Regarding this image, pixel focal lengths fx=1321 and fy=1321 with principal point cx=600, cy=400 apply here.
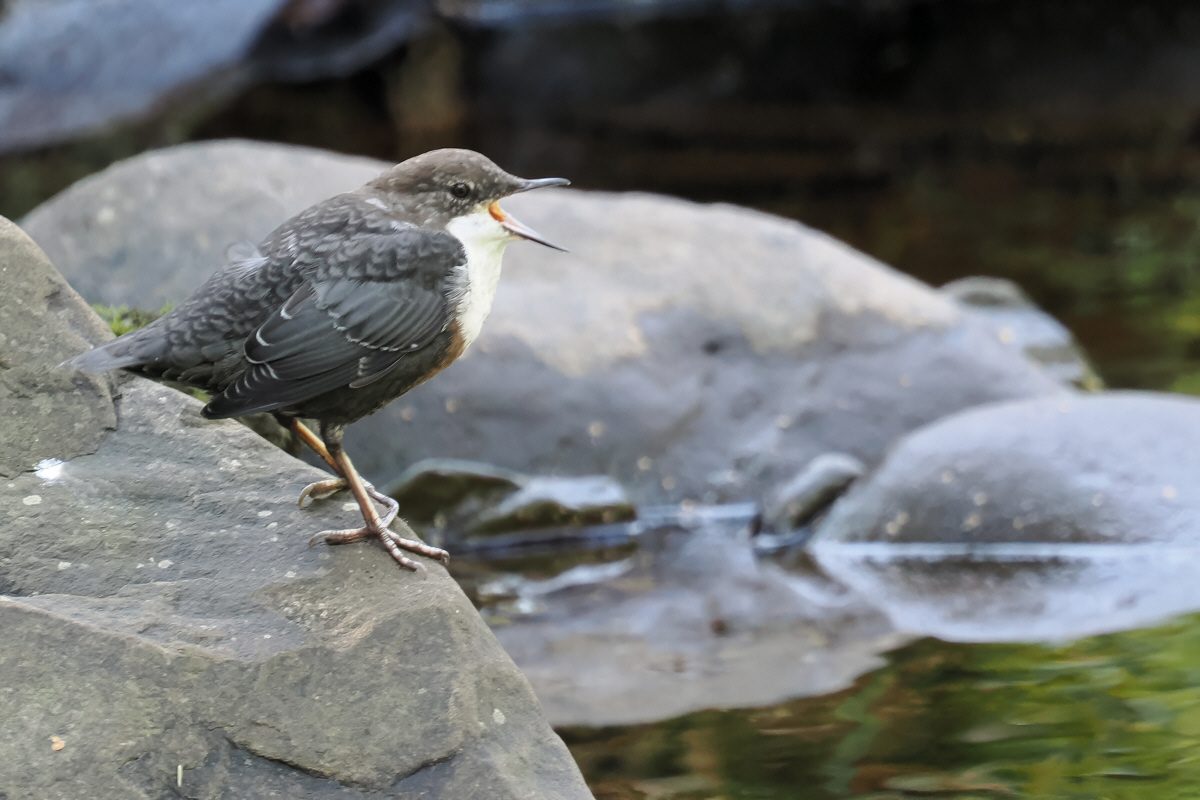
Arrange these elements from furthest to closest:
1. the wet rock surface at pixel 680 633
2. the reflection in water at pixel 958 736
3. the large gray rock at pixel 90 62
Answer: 1. the large gray rock at pixel 90 62
2. the wet rock surface at pixel 680 633
3. the reflection in water at pixel 958 736

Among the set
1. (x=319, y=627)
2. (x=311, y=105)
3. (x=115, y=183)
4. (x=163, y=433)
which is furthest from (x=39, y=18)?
(x=319, y=627)

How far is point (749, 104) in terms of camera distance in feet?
43.7

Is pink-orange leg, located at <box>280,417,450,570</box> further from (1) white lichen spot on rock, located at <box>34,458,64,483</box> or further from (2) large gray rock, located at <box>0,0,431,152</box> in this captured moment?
(2) large gray rock, located at <box>0,0,431,152</box>

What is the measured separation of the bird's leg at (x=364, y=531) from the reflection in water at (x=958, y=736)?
1033mm

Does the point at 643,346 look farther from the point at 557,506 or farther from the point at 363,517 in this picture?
the point at 363,517

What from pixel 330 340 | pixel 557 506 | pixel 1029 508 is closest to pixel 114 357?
pixel 330 340

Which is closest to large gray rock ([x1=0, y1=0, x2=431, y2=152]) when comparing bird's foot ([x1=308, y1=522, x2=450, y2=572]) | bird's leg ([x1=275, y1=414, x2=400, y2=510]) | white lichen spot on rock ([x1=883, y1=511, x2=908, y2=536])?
white lichen spot on rock ([x1=883, y1=511, x2=908, y2=536])

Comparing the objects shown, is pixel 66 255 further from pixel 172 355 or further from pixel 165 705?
pixel 165 705

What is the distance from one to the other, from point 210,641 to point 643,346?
11.2 feet

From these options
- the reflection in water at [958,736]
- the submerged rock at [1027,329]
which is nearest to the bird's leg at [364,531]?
the reflection in water at [958,736]

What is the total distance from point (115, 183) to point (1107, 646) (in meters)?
4.33

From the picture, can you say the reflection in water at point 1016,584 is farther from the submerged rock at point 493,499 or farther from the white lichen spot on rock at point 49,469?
the white lichen spot on rock at point 49,469

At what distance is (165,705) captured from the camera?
89.6 inches

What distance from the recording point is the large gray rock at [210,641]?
2248 mm
